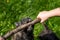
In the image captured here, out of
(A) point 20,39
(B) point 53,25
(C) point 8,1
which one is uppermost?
(A) point 20,39

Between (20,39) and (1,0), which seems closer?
(20,39)

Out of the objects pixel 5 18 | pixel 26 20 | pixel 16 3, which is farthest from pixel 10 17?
pixel 26 20

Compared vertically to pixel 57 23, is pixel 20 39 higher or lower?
higher

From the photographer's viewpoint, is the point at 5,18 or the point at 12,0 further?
the point at 12,0

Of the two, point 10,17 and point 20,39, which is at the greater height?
point 20,39

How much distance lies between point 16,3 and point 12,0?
123mm

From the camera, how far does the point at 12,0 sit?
511 centimetres

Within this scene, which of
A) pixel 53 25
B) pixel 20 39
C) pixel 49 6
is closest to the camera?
pixel 20 39

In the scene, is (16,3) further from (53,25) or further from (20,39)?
(20,39)

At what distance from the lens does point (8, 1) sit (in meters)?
5.10

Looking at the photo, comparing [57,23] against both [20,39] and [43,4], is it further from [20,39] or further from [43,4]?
[20,39]

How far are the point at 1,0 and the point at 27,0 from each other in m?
0.58

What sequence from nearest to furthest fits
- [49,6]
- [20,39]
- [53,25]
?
→ [20,39] < [53,25] < [49,6]

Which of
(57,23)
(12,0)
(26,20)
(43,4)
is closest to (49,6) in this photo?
(43,4)
